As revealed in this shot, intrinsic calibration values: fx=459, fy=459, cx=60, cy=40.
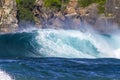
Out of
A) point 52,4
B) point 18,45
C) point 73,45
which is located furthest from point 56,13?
point 18,45

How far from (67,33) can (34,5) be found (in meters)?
68.5

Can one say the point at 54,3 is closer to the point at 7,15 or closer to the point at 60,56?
the point at 7,15

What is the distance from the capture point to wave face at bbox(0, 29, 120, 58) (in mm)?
44375

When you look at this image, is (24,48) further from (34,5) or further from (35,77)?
(34,5)

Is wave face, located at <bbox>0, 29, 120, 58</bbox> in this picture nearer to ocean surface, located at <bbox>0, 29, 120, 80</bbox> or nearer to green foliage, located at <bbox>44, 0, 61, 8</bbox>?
ocean surface, located at <bbox>0, 29, 120, 80</bbox>

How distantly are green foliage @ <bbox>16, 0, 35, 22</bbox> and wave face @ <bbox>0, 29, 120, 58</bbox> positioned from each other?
205 feet

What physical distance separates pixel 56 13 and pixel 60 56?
241 ft

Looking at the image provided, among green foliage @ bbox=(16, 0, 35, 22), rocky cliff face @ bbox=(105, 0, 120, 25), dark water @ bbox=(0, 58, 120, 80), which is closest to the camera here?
dark water @ bbox=(0, 58, 120, 80)

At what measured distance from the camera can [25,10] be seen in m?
117

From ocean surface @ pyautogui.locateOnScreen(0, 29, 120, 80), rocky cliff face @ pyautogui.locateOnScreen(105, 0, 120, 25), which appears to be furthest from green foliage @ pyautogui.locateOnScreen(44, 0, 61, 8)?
ocean surface @ pyautogui.locateOnScreen(0, 29, 120, 80)

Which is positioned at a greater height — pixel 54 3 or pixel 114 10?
pixel 114 10

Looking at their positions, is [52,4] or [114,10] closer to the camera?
[114,10]

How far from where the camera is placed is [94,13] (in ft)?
333

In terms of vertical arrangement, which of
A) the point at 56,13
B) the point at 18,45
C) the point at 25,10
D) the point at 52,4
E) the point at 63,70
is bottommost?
the point at 56,13
